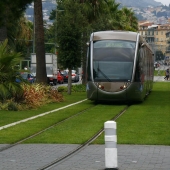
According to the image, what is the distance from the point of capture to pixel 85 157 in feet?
44.1

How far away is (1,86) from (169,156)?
15.0 meters

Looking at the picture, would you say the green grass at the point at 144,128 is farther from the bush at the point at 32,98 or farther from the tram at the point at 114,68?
the bush at the point at 32,98

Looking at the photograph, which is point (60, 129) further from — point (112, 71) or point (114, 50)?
point (114, 50)

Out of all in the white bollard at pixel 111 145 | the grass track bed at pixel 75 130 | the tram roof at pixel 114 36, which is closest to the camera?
the white bollard at pixel 111 145

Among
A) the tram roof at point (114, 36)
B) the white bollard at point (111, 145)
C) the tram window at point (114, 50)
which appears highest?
the tram roof at point (114, 36)

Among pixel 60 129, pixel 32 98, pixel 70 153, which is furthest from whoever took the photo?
pixel 32 98

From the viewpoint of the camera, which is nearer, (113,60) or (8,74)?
(8,74)

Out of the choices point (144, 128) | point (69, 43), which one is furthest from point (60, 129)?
point (69, 43)

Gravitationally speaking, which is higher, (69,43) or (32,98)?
(69,43)

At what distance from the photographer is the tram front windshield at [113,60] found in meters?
31.3

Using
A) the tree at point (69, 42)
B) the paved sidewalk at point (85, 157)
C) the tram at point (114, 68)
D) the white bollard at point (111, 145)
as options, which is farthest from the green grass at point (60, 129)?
the tree at point (69, 42)

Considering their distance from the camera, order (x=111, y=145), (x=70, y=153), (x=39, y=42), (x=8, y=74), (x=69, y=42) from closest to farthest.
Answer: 1. (x=111, y=145)
2. (x=70, y=153)
3. (x=8, y=74)
4. (x=39, y=42)
5. (x=69, y=42)

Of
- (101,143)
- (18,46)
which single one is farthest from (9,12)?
(18,46)

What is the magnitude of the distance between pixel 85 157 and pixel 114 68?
722 inches
